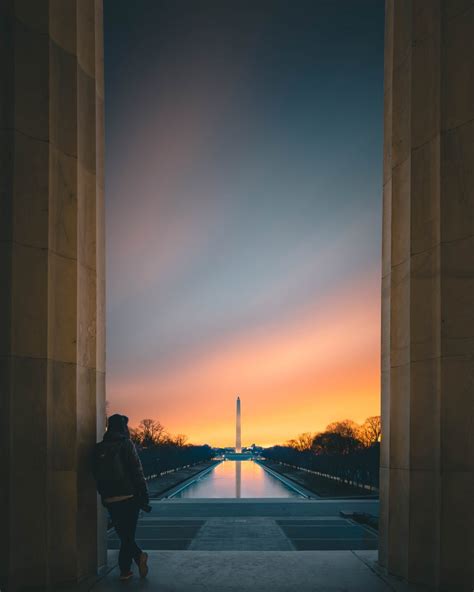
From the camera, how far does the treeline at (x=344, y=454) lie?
46.9m

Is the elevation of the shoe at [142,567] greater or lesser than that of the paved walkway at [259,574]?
greater

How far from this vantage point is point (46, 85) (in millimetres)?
7754

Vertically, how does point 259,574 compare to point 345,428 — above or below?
above

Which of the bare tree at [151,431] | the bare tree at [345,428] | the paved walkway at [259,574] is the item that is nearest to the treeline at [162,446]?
the bare tree at [151,431]

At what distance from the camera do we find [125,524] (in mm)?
7539

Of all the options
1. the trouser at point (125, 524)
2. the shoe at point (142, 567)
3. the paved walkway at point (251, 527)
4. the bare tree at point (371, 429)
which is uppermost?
the trouser at point (125, 524)

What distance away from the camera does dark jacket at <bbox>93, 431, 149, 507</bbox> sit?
294 inches

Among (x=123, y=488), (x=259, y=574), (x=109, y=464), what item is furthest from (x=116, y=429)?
(x=259, y=574)

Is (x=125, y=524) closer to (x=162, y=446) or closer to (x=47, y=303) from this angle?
(x=47, y=303)

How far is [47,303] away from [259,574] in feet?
15.1

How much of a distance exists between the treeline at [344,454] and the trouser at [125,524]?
39.2 metres

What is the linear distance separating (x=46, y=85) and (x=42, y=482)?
5.29m

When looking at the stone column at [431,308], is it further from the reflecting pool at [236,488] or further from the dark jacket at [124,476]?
the reflecting pool at [236,488]

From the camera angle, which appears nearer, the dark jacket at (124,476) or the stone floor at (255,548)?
the stone floor at (255,548)
